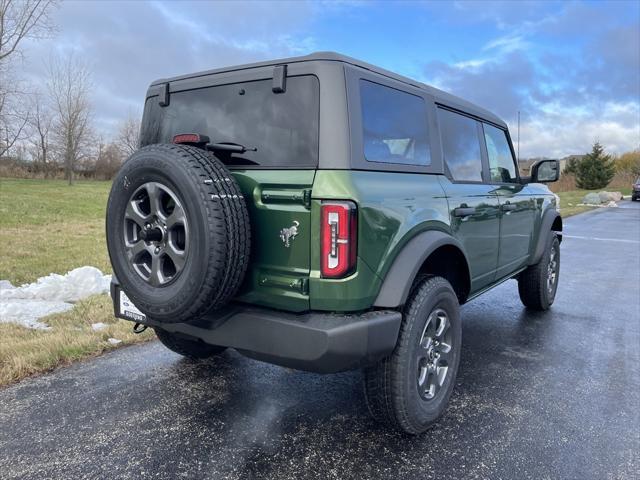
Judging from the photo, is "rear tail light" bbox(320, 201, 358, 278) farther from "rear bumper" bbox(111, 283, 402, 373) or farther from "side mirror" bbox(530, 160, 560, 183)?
"side mirror" bbox(530, 160, 560, 183)

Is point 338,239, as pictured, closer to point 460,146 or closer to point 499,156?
point 460,146

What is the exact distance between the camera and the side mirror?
4679 millimetres

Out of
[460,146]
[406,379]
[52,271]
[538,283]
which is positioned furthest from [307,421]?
[52,271]

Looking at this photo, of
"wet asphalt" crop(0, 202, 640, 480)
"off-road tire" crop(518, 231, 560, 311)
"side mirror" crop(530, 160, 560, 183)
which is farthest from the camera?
"off-road tire" crop(518, 231, 560, 311)

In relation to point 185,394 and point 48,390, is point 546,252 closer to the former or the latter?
point 185,394

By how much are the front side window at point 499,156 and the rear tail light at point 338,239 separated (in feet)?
7.09

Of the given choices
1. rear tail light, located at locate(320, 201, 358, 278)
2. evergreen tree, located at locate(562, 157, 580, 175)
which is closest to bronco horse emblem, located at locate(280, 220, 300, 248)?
rear tail light, located at locate(320, 201, 358, 278)

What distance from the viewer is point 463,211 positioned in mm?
3135

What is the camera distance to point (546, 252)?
5.00 metres

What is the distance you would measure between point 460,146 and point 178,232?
83.9 inches

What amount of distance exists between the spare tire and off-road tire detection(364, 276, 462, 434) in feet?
2.88

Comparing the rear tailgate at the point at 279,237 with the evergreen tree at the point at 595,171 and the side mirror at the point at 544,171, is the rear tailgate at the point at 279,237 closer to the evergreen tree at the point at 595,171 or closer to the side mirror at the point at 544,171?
the side mirror at the point at 544,171

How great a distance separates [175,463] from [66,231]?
10.5 m

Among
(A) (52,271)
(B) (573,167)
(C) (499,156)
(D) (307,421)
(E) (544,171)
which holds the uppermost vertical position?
(B) (573,167)
